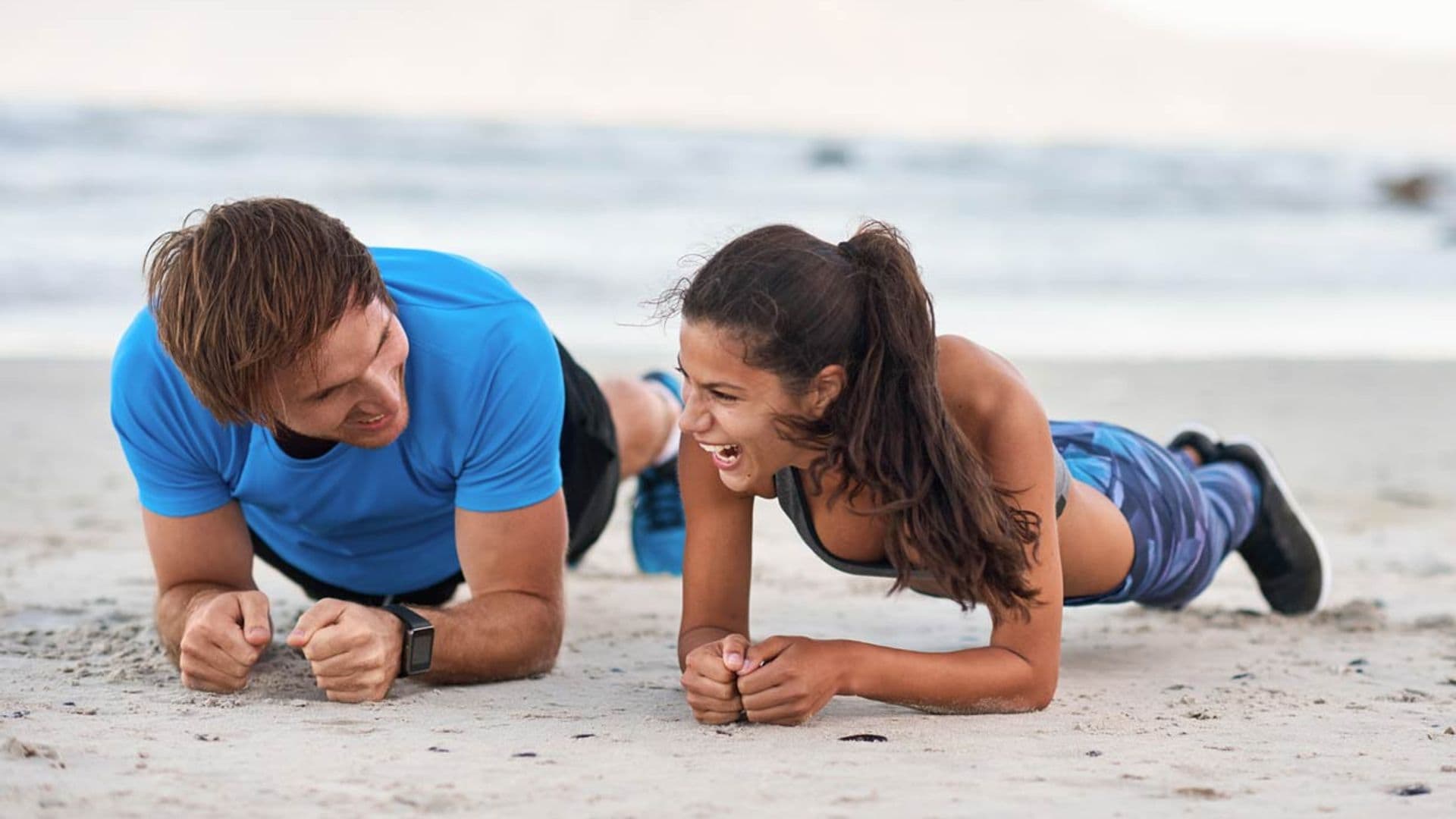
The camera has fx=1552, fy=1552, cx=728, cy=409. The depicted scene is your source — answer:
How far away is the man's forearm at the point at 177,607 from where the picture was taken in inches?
124

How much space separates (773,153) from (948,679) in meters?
21.1

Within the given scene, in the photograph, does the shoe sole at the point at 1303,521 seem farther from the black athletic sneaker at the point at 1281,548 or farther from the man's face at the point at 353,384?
the man's face at the point at 353,384

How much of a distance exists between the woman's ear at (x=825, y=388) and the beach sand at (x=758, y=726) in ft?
1.90

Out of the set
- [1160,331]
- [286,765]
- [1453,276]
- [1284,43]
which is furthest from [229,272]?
[1284,43]

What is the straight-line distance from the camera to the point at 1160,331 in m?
10.5

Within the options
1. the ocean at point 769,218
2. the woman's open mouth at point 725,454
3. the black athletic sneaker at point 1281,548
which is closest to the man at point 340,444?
the woman's open mouth at point 725,454

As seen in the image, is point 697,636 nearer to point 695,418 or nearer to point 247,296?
point 695,418

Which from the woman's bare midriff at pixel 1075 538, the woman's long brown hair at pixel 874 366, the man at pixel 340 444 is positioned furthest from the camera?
the woman's bare midriff at pixel 1075 538

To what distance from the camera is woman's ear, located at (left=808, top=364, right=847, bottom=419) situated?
8.63 feet

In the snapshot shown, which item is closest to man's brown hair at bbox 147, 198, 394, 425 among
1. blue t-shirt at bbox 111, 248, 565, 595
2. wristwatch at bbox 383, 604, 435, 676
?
blue t-shirt at bbox 111, 248, 565, 595

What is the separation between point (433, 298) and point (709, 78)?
35.3m

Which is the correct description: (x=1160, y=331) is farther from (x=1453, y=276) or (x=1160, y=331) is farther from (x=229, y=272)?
(x=229, y=272)

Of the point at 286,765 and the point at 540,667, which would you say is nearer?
the point at 286,765

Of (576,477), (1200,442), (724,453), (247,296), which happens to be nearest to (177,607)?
(247,296)
